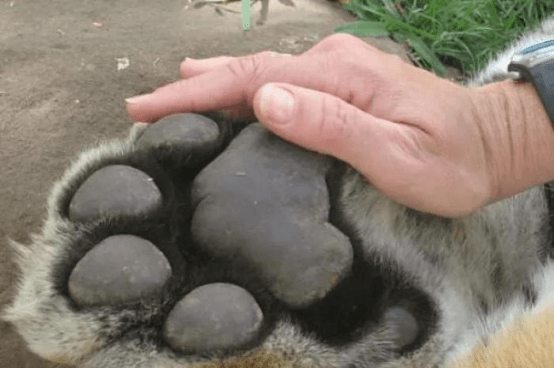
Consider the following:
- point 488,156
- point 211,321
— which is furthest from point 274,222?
point 488,156

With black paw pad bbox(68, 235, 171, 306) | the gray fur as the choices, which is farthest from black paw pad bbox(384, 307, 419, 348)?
black paw pad bbox(68, 235, 171, 306)

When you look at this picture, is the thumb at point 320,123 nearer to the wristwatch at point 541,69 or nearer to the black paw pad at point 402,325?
the black paw pad at point 402,325

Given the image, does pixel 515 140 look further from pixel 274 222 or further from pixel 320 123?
pixel 274 222

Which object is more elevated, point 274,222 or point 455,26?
point 274,222

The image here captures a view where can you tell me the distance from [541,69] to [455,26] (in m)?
1.33

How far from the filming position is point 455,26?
264 centimetres

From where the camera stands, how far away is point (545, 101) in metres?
1.38

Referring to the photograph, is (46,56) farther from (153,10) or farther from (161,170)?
(161,170)

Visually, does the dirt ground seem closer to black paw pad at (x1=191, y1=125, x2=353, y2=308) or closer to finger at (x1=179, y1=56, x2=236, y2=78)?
finger at (x1=179, y1=56, x2=236, y2=78)

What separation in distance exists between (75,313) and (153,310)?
0.12 metres

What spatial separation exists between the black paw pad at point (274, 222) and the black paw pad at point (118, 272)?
3.5 inches

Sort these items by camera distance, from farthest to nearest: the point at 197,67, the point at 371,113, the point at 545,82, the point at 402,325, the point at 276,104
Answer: the point at 197,67 → the point at 545,82 → the point at 371,113 → the point at 276,104 → the point at 402,325

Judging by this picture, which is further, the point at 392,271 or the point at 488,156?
the point at 488,156

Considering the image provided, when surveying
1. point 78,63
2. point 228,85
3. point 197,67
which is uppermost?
point 228,85
